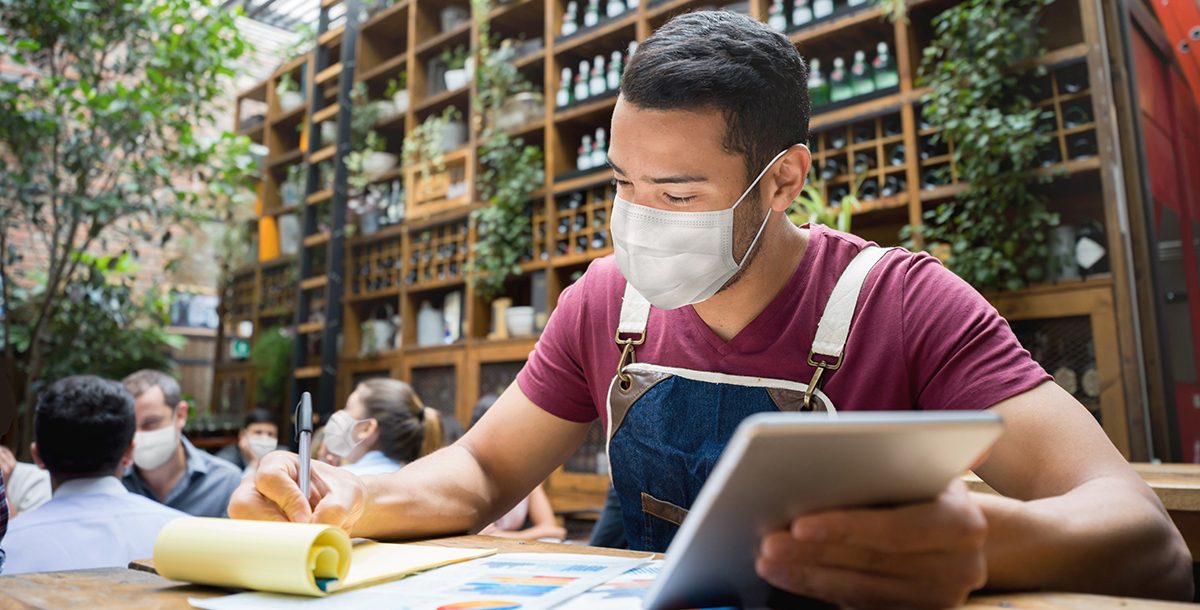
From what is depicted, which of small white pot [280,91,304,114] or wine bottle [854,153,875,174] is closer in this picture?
wine bottle [854,153,875,174]

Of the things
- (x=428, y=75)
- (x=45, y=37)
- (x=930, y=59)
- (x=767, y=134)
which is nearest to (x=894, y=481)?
(x=767, y=134)

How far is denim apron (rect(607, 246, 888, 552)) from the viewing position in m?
1.12

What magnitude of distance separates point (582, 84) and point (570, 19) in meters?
0.48

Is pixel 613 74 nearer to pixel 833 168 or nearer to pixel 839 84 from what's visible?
pixel 839 84

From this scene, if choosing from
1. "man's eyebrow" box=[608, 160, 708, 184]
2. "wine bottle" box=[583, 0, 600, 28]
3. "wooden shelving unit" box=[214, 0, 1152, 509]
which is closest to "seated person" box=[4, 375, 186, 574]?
"man's eyebrow" box=[608, 160, 708, 184]

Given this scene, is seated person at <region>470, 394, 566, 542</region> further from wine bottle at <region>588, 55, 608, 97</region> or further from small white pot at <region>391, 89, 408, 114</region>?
small white pot at <region>391, 89, 408, 114</region>

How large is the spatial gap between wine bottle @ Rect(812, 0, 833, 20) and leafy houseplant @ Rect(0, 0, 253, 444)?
3.32 m

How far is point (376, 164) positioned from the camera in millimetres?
5977

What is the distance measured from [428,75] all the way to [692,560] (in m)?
5.85

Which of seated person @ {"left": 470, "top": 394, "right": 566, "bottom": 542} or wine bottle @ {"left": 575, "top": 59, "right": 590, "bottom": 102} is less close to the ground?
wine bottle @ {"left": 575, "top": 59, "right": 590, "bottom": 102}

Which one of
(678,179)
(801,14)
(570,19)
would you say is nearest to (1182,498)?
(678,179)

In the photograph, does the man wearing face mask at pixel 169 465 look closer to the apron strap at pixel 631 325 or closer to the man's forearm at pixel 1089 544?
the apron strap at pixel 631 325

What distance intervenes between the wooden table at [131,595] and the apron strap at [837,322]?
38 cm

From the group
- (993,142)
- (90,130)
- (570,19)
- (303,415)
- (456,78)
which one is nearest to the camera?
(303,415)
